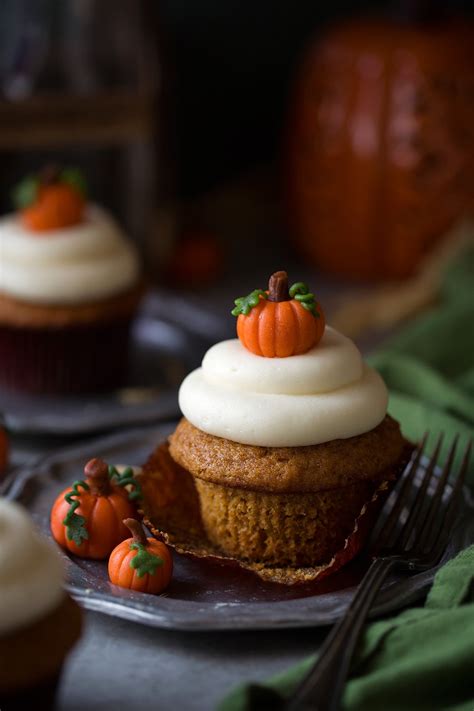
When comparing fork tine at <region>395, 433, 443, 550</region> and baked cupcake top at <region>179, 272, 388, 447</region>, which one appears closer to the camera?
baked cupcake top at <region>179, 272, 388, 447</region>

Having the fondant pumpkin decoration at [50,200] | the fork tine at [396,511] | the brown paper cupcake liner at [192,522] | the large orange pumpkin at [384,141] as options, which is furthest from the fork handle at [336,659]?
the large orange pumpkin at [384,141]

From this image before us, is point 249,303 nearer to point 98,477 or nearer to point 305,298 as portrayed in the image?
point 305,298

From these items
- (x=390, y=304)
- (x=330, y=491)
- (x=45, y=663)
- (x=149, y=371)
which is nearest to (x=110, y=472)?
(x=330, y=491)

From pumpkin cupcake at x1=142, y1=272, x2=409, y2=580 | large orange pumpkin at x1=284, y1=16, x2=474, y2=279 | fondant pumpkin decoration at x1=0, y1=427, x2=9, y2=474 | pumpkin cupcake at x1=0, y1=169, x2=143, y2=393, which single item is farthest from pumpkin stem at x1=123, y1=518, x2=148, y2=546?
large orange pumpkin at x1=284, y1=16, x2=474, y2=279

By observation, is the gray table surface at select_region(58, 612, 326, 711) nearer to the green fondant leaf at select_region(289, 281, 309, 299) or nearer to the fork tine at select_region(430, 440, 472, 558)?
the fork tine at select_region(430, 440, 472, 558)

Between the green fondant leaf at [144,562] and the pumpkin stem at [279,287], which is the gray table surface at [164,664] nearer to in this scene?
the green fondant leaf at [144,562]
